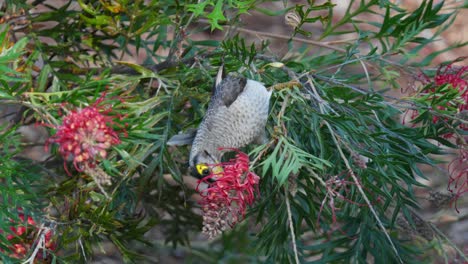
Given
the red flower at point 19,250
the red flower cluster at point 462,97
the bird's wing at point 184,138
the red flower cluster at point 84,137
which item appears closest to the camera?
the red flower cluster at point 84,137

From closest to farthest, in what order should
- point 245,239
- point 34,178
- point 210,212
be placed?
point 210,212, point 34,178, point 245,239

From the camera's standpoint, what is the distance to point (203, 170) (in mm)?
1134

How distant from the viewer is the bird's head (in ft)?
3.72

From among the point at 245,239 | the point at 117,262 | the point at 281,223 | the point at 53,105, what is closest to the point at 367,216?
the point at 281,223

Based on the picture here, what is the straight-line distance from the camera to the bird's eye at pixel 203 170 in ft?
3.71

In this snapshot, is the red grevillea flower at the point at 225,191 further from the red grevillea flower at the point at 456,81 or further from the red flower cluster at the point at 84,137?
the red grevillea flower at the point at 456,81

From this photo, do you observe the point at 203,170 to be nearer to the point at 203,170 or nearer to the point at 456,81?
the point at 203,170

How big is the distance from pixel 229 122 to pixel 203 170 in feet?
0.34

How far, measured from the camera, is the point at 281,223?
4.11ft

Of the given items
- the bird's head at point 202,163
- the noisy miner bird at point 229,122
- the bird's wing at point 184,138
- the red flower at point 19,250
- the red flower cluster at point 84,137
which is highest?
the red flower cluster at point 84,137

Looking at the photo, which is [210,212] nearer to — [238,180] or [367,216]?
[238,180]

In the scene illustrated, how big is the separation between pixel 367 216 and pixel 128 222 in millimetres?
452

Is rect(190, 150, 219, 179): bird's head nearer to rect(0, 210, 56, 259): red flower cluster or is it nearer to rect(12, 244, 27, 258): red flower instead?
rect(0, 210, 56, 259): red flower cluster

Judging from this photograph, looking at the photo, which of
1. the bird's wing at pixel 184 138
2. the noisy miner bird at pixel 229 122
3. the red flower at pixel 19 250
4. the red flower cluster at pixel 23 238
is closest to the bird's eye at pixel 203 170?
the noisy miner bird at pixel 229 122
